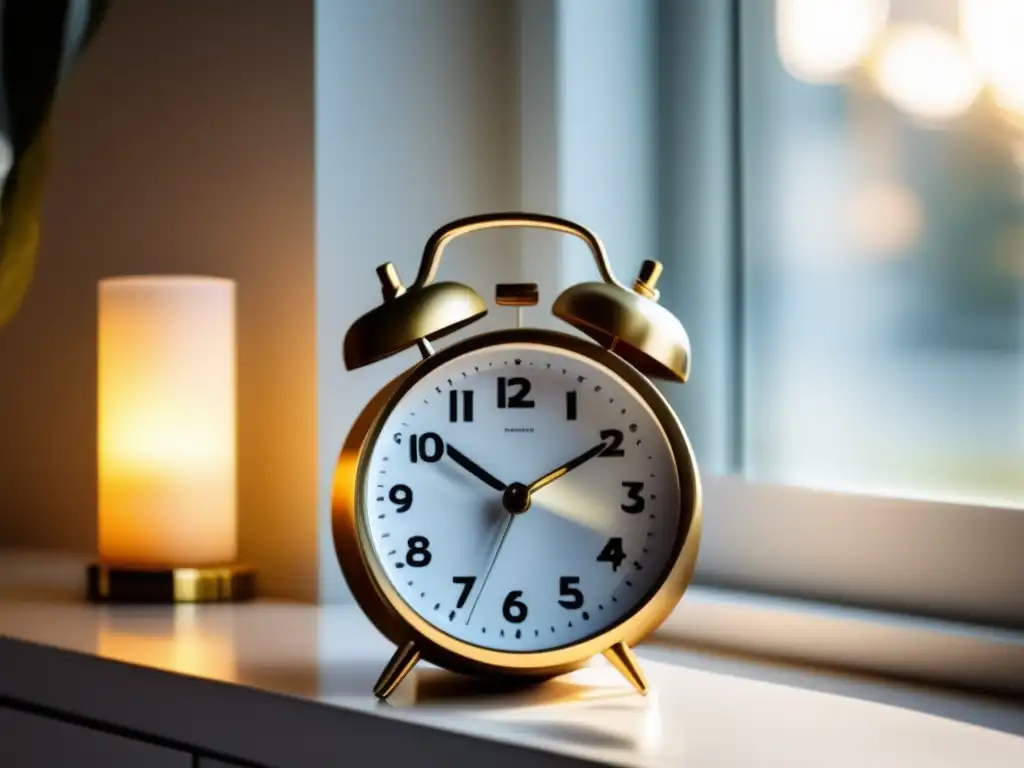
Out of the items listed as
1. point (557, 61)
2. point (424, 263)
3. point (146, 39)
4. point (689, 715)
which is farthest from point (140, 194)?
point (689, 715)

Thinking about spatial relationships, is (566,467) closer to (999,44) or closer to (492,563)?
(492,563)

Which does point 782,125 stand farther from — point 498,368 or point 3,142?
point 3,142

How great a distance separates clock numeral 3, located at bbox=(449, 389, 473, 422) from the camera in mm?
954

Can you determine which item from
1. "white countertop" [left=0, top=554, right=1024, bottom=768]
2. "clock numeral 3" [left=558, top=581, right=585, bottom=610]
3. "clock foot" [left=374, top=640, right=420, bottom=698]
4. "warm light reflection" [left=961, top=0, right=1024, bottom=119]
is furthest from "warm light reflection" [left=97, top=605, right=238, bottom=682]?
"warm light reflection" [left=961, top=0, right=1024, bottom=119]

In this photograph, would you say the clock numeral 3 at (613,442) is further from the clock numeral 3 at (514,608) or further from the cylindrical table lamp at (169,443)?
the cylindrical table lamp at (169,443)

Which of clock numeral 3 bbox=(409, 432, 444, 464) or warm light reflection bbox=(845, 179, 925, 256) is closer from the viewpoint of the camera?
clock numeral 3 bbox=(409, 432, 444, 464)

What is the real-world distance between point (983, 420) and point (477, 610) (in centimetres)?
45

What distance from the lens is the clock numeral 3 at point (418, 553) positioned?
3.09ft

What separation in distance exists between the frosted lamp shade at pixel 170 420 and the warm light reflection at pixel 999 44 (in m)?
0.69

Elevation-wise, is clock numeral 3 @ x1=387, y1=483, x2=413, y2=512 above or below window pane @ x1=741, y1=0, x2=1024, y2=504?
below

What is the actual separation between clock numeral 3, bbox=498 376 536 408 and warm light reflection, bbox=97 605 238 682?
27 cm

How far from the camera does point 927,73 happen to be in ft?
3.77

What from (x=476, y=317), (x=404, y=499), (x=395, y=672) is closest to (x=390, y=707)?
(x=395, y=672)

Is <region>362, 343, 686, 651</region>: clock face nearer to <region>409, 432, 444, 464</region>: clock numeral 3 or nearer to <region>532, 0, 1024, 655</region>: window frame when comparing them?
<region>409, 432, 444, 464</region>: clock numeral 3
